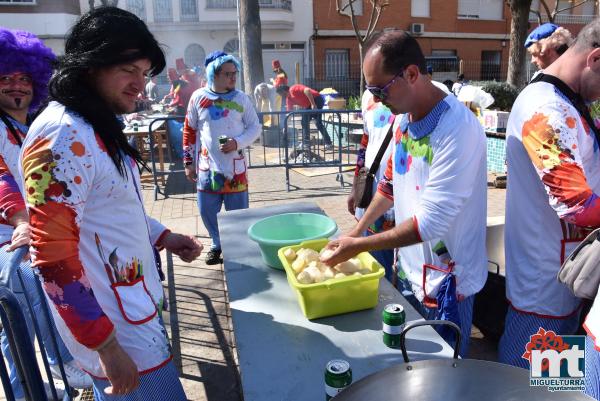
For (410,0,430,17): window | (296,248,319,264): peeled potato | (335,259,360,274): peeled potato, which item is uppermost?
(410,0,430,17): window

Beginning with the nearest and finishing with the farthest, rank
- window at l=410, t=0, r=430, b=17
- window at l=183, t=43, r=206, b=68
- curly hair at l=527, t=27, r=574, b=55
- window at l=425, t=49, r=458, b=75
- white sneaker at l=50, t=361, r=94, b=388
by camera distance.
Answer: white sneaker at l=50, t=361, r=94, b=388 < curly hair at l=527, t=27, r=574, b=55 < window at l=183, t=43, r=206, b=68 < window at l=410, t=0, r=430, b=17 < window at l=425, t=49, r=458, b=75

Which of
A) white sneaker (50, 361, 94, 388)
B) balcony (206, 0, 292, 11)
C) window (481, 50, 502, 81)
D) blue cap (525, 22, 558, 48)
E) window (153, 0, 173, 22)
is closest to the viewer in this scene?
white sneaker (50, 361, 94, 388)

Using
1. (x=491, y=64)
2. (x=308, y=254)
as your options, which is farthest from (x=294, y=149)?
(x=491, y=64)

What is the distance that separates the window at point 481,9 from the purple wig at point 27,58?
30.2m

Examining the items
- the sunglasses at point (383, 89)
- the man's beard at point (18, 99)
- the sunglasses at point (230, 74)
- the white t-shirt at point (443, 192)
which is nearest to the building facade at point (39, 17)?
the sunglasses at point (230, 74)

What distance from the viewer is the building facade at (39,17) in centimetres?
2531

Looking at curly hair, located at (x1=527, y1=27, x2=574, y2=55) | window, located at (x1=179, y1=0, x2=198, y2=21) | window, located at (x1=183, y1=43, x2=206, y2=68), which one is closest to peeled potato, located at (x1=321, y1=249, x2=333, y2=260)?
curly hair, located at (x1=527, y1=27, x2=574, y2=55)

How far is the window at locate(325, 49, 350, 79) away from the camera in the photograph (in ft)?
87.4

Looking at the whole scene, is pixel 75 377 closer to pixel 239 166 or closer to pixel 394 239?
pixel 394 239

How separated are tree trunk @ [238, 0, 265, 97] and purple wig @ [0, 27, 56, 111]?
1015 centimetres

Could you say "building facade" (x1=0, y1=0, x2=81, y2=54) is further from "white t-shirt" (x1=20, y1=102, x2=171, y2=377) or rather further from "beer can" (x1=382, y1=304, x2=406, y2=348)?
"beer can" (x1=382, y1=304, x2=406, y2=348)

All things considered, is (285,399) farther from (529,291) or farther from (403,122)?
(403,122)

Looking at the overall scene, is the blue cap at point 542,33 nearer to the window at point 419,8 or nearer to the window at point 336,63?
the window at point 336,63

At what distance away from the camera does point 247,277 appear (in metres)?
2.30
